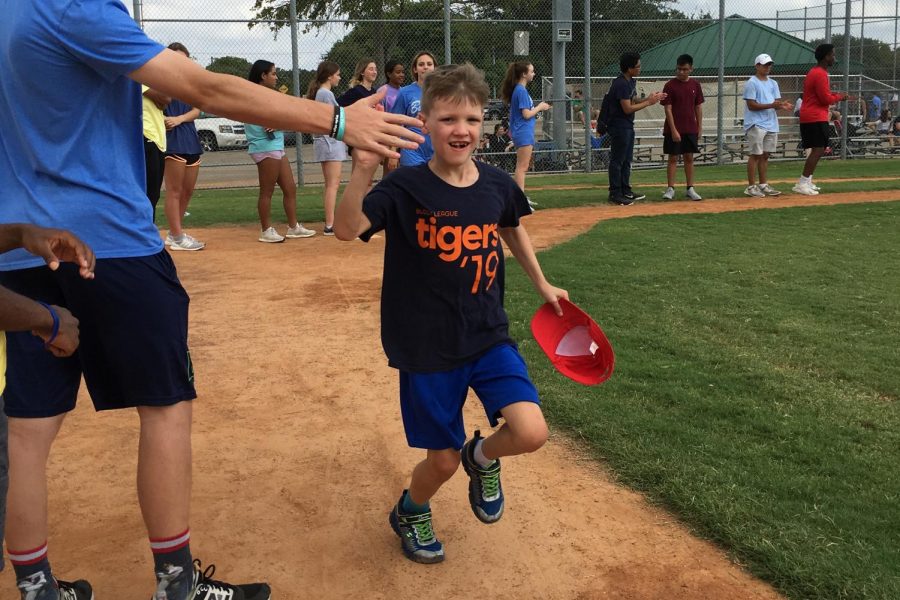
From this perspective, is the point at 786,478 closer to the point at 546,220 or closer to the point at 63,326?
the point at 63,326

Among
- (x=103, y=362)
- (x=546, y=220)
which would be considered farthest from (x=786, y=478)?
(x=546, y=220)

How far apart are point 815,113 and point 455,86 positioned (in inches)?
467

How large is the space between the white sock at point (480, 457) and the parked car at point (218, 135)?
19.0m

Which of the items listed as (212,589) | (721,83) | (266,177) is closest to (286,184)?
(266,177)

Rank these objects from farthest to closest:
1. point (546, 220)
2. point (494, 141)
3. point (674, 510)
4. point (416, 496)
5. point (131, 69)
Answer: point (494, 141), point (546, 220), point (674, 510), point (416, 496), point (131, 69)

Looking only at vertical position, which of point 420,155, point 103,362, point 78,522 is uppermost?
point 420,155


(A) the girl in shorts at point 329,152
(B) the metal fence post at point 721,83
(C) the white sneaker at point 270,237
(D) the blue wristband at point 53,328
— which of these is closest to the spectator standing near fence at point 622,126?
(A) the girl in shorts at point 329,152

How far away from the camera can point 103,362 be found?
269 centimetres

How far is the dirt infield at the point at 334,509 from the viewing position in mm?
3182

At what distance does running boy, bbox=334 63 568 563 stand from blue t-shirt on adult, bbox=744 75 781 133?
37.0 feet

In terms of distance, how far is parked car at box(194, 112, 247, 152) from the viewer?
2209 cm

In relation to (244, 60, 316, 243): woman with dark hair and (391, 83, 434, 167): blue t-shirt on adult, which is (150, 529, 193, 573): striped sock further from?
(244, 60, 316, 243): woman with dark hair

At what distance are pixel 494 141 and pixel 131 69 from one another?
1666 cm

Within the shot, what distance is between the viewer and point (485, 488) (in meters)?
3.28
